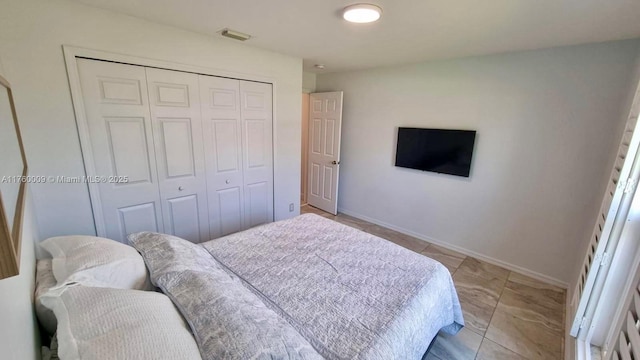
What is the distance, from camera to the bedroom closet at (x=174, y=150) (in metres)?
2.03

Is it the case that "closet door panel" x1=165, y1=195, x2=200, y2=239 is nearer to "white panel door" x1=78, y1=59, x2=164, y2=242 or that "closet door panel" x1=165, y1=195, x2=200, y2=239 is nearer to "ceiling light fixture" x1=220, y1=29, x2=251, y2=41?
"white panel door" x1=78, y1=59, x2=164, y2=242

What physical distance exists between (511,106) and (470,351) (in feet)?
7.48

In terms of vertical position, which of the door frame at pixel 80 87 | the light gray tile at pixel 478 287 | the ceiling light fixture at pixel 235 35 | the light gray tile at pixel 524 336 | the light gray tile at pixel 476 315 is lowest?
the light gray tile at pixel 524 336

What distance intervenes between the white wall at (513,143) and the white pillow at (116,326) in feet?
10.1

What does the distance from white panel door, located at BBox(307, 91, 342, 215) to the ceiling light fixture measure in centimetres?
177

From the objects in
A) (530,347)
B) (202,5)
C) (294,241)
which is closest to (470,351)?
(530,347)

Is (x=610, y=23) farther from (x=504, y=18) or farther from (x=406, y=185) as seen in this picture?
(x=406, y=185)

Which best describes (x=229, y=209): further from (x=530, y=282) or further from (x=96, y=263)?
(x=530, y=282)

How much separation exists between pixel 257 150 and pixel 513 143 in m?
2.74

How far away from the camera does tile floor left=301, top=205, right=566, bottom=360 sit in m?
1.83

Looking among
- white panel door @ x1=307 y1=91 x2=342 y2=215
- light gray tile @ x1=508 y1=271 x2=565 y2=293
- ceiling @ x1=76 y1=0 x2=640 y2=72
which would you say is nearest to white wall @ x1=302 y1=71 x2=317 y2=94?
white panel door @ x1=307 y1=91 x2=342 y2=215

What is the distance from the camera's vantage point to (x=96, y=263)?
1.16 m

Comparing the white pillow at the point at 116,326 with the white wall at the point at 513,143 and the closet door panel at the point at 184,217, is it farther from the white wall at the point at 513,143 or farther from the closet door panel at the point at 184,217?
the white wall at the point at 513,143

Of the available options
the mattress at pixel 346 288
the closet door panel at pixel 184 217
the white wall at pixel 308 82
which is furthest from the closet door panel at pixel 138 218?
the white wall at pixel 308 82
